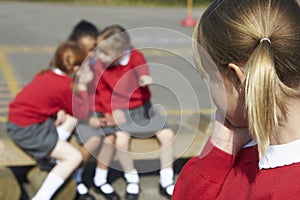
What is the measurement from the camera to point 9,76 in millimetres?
8789

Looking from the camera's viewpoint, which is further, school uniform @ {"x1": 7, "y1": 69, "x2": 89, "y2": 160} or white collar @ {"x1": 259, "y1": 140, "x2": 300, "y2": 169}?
school uniform @ {"x1": 7, "y1": 69, "x2": 89, "y2": 160}

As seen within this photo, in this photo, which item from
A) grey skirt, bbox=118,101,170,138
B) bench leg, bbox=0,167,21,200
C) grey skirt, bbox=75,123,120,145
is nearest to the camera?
grey skirt, bbox=118,101,170,138

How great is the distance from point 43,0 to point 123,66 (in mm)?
16104

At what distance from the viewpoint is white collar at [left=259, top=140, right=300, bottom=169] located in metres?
1.45

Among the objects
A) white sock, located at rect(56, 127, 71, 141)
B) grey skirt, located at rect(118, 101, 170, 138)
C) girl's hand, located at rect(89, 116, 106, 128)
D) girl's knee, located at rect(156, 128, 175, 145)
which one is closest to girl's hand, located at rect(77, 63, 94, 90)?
girl's hand, located at rect(89, 116, 106, 128)

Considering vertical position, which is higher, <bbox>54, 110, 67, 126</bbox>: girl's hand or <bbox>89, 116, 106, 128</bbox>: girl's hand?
<bbox>89, 116, 106, 128</bbox>: girl's hand

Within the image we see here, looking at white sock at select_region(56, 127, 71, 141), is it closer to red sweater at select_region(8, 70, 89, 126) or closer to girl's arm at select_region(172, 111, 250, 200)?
red sweater at select_region(8, 70, 89, 126)

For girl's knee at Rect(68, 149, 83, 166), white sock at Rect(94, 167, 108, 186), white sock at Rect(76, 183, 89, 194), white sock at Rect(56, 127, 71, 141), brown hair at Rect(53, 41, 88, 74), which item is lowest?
white sock at Rect(76, 183, 89, 194)

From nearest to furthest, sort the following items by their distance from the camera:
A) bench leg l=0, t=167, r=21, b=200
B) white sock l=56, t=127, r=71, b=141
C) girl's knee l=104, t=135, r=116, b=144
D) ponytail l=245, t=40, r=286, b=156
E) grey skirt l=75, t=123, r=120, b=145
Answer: ponytail l=245, t=40, r=286, b=156 → grey skirt l=75, t=123, r=120, b=145 → girl's knee l=104, t=135, r=116, b=144 → bench leg l=0, t=167, r=21, b=200 → white sock l=56, t=127, r=71, b=141

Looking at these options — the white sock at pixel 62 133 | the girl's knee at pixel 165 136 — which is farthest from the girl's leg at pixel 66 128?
the girl's knee at pixel 165 136

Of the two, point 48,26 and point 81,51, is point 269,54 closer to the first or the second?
→ point 81,51

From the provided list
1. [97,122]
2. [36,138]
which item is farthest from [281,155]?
[36,138]

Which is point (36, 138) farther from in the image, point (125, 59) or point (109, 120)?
point (125, 59)

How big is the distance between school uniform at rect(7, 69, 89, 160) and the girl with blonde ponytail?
2.98 metres
